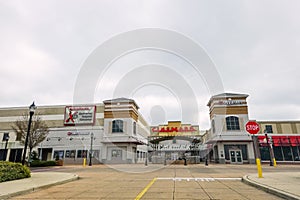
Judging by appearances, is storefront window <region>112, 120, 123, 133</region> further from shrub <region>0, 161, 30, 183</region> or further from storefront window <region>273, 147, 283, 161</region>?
storefront window <region>273, 147, 283, 161</region>

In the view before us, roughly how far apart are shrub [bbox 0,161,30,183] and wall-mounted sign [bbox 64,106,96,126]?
86.8 feet

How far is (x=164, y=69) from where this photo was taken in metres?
18.8

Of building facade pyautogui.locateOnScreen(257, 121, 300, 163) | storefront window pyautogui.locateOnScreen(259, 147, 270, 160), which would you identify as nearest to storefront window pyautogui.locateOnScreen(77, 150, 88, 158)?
building facade pyautogui.locateOnScreen(257, 121, 300, 163)

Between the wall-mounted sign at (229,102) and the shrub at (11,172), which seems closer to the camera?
the shrub at (11,172)

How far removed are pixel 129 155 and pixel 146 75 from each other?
1916cm

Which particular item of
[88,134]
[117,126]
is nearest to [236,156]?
[117,126]

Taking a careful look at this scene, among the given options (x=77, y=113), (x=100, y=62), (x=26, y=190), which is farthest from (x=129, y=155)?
(x=26, y=190)

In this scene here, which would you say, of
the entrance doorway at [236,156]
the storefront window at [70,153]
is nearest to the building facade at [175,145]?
the entrance doorway at [236,156]

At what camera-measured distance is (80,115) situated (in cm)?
3834

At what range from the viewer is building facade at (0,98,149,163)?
3469 centimetres

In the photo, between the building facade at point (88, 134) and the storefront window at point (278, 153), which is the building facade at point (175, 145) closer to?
the building facade at point (88, 134)

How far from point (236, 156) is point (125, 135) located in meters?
18.0

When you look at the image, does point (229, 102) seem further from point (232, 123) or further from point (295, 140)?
point (295, 140)

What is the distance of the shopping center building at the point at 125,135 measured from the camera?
32156mm
